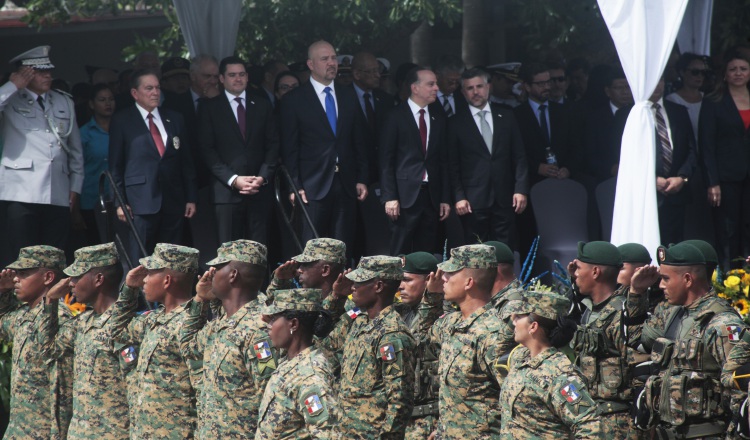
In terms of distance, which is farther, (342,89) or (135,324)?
(342,89)

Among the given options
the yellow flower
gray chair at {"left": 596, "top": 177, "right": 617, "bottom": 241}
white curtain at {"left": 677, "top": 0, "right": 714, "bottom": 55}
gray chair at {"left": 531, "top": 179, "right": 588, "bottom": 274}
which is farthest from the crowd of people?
white curtain at {"left": 677, "top": 0, "right": 714, "bottom": 55}

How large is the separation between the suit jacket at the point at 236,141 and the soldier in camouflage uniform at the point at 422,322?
115 inches

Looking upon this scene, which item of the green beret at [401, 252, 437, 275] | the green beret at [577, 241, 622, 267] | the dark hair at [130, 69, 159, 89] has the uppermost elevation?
the dark hair at [130, 69, 159, 89]

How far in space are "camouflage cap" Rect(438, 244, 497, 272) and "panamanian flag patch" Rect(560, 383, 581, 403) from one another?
1470 millimetres

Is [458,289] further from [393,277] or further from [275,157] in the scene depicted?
[275,157]

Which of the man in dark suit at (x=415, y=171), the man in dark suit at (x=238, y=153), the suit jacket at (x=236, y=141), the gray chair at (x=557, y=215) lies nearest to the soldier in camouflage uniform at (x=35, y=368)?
the man in dark suit at (x=238, y=153)

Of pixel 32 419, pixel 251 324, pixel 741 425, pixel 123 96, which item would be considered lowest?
pixel 32 419

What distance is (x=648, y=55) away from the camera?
10.1 meters

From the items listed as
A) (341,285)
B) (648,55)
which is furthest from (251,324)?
(648,55)

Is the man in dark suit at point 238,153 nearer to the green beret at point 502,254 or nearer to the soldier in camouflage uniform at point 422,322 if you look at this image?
the soldier in camouflage uniform at point 422,322

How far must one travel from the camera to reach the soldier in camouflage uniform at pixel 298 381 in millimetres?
6652

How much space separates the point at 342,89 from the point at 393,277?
3883 millimetres

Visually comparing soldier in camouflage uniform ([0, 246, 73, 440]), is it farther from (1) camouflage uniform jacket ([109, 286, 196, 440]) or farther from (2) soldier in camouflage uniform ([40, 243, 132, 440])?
(1) camouflage uniform jacket ([109, 286, 196, 440])

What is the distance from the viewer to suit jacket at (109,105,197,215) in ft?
37.8
